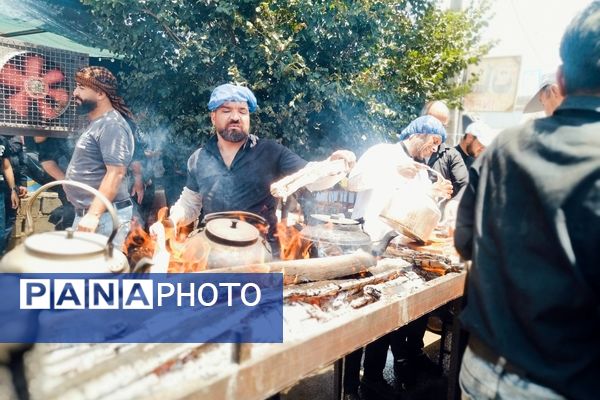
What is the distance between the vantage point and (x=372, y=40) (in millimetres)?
6766

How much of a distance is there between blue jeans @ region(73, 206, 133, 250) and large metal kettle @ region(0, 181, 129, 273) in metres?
1.71

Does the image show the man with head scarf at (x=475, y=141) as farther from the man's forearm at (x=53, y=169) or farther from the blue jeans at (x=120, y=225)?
the man's forearm at (x=53, y=169)

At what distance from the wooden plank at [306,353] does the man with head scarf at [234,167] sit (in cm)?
130

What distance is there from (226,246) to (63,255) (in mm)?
882

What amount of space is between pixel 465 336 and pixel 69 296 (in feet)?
8.56

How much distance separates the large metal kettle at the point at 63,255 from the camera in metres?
1.56

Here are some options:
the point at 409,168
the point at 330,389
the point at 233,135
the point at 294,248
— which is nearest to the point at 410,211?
the point at 409,168

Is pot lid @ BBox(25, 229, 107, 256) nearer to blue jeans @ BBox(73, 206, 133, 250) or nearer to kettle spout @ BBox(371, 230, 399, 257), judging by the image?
blue jeans @ BBox(73, 206, 133, 250)

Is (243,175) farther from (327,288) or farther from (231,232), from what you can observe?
(327,288)

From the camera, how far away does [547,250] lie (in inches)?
52.9

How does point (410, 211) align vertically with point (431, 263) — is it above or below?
above

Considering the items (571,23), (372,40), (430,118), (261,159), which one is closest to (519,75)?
(372,40)

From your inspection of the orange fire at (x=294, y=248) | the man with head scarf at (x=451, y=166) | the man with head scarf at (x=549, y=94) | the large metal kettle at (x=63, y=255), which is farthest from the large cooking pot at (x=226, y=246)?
the man with head scarf at (x=451, y=166)

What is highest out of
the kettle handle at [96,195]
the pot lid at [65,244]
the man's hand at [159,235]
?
the kettle handle at [96,195]
